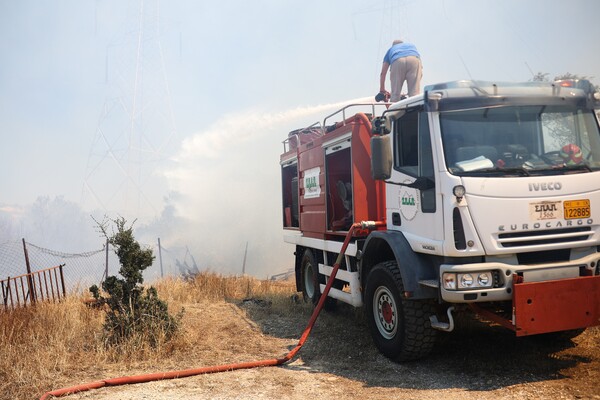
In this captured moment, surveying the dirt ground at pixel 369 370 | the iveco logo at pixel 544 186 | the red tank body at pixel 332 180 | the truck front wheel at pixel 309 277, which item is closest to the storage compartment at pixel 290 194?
the red tank body at pixel 332 180

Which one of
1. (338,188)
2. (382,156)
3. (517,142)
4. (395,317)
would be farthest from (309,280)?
(517,142)

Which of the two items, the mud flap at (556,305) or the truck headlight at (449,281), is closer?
the mud flap at (556,305)

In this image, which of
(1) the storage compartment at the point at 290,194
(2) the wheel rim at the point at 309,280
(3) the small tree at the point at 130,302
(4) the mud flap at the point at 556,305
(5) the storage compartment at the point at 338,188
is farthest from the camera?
(1) the storage compartment at the point at 290,194

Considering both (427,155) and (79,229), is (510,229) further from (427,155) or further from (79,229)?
(79,229)

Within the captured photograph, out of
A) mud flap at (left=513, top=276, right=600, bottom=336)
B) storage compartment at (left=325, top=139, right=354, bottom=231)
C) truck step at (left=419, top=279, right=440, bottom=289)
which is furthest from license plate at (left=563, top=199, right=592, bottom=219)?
storage compartment at (left=325, top=139, right=354, bottom=231)

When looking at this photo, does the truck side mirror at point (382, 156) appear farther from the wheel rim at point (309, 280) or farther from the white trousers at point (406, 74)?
the wheel rim at point (309, 280)

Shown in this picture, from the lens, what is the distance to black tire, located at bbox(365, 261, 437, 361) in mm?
5527

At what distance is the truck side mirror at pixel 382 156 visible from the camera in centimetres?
560

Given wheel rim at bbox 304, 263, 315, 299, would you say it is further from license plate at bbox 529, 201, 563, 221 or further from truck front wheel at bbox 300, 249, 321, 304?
license plate at bbox 529, 201, 563, 221

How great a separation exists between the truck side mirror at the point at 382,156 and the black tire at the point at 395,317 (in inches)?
43.2

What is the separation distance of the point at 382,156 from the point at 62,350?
4516 millimetres

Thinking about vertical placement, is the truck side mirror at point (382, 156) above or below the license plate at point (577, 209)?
above

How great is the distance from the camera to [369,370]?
5.79 meters

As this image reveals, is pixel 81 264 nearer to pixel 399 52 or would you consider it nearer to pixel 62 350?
pixel 62 350
